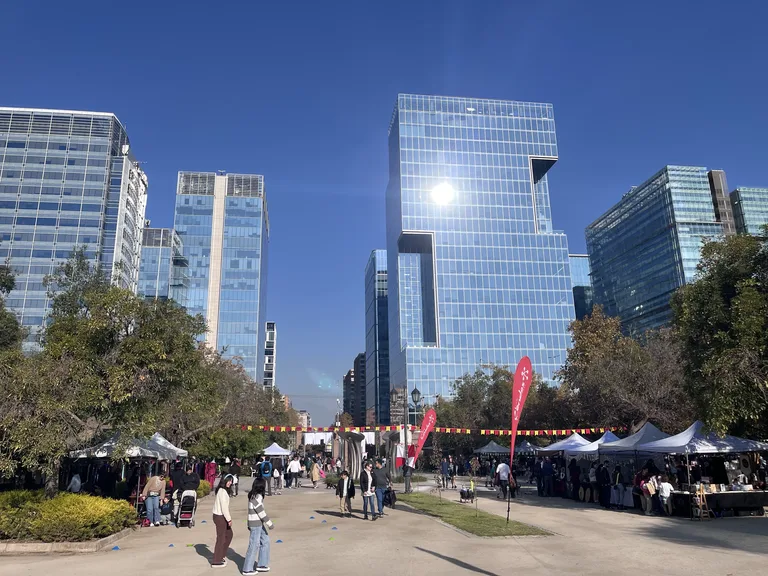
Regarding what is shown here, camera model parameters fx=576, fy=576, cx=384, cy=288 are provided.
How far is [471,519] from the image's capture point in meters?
16.8

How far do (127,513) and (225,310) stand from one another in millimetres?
117479

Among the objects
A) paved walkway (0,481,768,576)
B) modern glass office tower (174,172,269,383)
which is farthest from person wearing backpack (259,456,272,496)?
modern glass office tower (174,172,269,383)

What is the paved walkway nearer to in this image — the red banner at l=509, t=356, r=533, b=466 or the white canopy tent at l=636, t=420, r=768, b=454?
the white canopy tent at l=636, t=420, r=768, b=454

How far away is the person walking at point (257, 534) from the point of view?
986 cm

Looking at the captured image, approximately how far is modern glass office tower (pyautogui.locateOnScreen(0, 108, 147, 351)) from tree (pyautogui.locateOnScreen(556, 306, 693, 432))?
264ft

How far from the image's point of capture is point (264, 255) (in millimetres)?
147125

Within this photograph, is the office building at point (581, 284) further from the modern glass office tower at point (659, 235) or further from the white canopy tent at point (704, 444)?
the white canopy tent at point (704, 444)

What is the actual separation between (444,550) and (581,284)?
179650 millimetres

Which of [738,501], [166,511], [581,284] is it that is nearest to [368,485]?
[166,511]

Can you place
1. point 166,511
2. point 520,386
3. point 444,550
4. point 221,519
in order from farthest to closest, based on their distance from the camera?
point 166,511
point 520,386
point 444,550
point 221,519

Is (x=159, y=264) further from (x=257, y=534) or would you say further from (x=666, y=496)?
(x=257, y=534)

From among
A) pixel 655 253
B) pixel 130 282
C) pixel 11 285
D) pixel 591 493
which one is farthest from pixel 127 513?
pixel 655 253

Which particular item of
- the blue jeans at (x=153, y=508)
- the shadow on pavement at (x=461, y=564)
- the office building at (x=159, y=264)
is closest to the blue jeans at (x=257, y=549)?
the shadow on pavement at (x=461, y=564)

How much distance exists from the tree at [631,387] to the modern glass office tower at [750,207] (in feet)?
352
